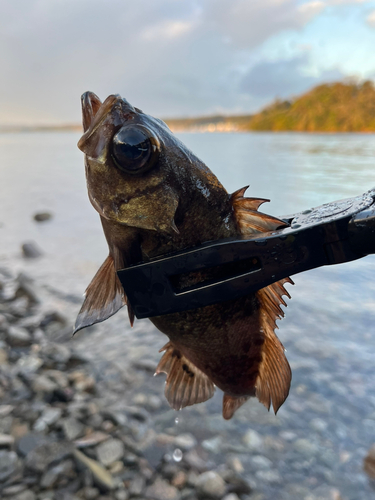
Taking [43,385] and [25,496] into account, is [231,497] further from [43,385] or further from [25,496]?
[43,385]

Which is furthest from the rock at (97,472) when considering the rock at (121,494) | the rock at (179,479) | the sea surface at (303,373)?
the sea surface at (303,373)

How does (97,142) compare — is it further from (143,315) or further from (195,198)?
(143,315)

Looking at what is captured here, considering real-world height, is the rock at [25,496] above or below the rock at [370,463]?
above

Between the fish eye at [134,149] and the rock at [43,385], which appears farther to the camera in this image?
the rock at [43,385]

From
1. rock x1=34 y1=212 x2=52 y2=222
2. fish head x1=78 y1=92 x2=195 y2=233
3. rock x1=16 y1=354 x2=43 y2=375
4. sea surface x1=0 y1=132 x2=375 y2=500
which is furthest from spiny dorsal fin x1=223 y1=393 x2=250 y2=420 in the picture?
rock x1=34 y1=212 x2=52 y2=222

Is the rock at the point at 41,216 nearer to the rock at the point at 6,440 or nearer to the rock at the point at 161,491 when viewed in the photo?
the rock at the point at 6,440

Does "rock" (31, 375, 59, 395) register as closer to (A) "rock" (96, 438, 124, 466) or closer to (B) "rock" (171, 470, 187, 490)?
(A) "rock" (96, 438, 124, 466)

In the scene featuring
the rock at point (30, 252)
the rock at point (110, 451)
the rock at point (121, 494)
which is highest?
the rock at point (30, 252)
